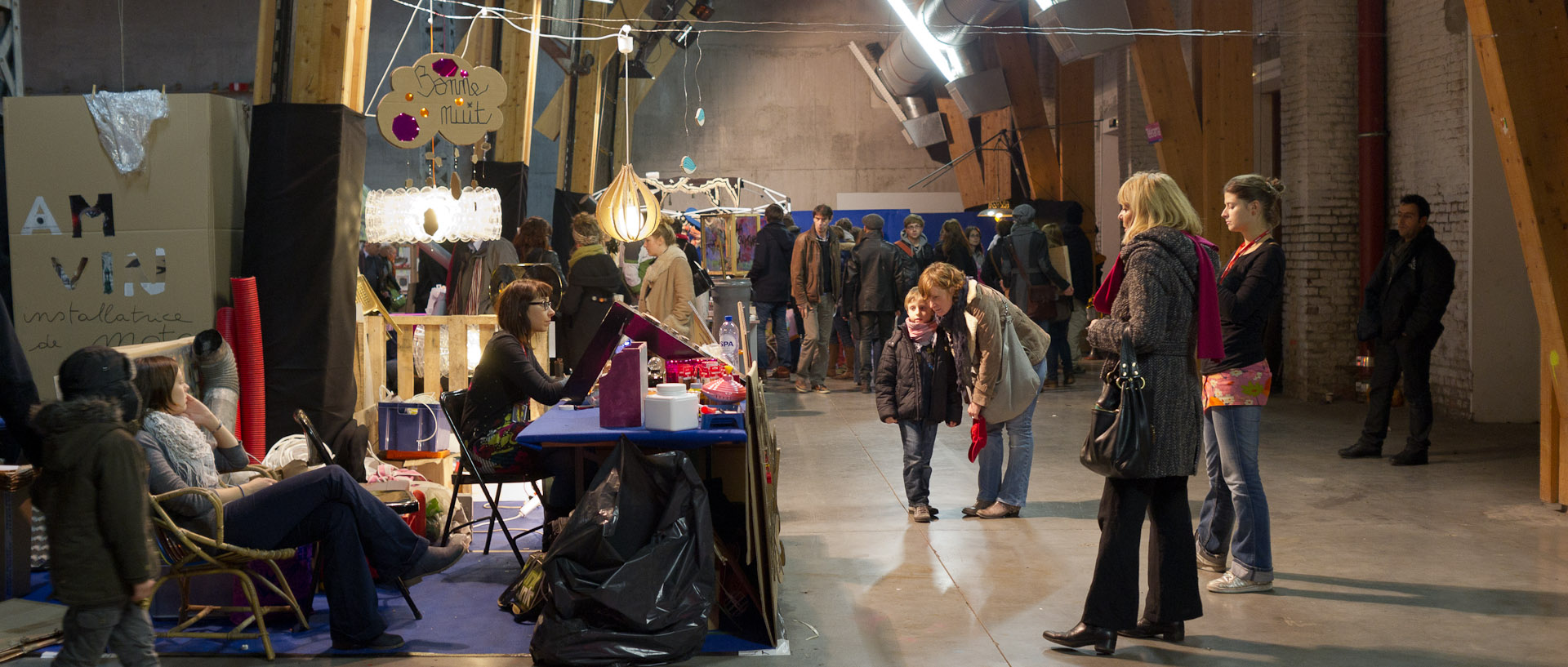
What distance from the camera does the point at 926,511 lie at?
593 centimetres

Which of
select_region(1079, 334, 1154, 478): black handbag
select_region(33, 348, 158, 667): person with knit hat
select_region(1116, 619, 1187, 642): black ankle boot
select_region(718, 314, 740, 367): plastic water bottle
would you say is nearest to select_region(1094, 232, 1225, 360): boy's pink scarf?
select_region(1079, 334, 1154, 478): black handbag

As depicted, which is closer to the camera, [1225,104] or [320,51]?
[320,51]

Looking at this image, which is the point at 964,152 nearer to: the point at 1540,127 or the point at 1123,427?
the point at 1540,127

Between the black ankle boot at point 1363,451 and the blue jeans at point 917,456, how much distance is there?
9.95ft

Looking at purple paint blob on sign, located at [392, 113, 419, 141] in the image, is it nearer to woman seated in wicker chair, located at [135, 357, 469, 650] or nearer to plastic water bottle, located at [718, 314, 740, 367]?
plastic water bottle, located at [718, 314, 740, 367]

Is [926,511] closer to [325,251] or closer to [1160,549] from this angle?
[1160,549]

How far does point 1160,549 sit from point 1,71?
611 centimetres

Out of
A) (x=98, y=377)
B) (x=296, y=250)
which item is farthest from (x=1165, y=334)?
(x=296, y=250)

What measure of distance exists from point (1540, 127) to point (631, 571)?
4939 millimetres

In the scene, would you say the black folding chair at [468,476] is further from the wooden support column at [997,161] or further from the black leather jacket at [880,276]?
the wooden support column at [997,161]

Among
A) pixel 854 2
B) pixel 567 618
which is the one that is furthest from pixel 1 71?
pixel 854 2

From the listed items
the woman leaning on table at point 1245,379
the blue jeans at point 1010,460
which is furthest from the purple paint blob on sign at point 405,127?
the woman leaning on table at point 1245,379

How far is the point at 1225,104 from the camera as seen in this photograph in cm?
1012

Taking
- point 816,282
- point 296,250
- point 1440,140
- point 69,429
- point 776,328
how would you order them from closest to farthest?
point 69,429
point 296,250
point 1440,140
point 816,282
point 776,328
